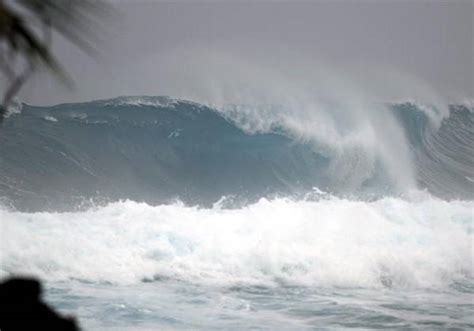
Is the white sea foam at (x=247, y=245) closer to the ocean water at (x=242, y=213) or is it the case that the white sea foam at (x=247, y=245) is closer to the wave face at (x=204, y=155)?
the ocean water at (x=242, y=213)

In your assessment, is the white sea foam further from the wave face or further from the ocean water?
the wave face

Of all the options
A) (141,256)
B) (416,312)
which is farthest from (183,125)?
(416,312)

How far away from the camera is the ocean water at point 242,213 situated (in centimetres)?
1015

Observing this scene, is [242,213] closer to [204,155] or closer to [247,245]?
[247,245]

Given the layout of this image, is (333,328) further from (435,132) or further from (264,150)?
(435,132)

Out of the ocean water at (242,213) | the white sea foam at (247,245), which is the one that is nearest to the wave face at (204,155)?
the ocean water at (242,213)

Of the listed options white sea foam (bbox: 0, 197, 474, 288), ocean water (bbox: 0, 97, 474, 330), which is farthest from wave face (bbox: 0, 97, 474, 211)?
white sea foam (bbox: 0, 197, 474, 288)

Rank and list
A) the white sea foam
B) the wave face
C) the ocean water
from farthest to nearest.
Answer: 1. the wave face
2. the white sea foam
3. the ocean water

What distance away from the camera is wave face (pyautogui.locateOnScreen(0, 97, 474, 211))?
64.3 ft

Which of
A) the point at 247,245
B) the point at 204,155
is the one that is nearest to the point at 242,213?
the point at 247,245

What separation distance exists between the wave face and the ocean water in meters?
0.07

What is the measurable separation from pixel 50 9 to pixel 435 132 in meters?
24.4

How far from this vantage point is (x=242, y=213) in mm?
16797

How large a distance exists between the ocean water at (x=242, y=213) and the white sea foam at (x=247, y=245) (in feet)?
0.16
